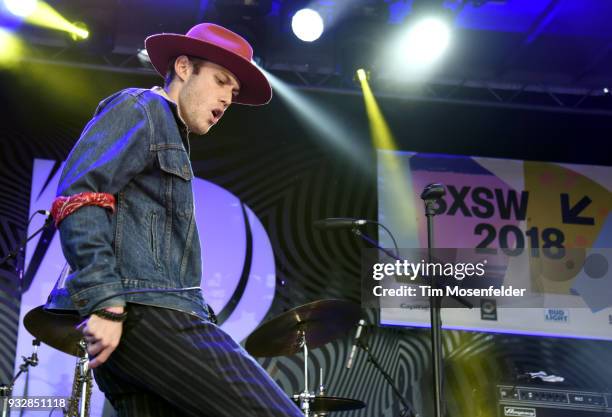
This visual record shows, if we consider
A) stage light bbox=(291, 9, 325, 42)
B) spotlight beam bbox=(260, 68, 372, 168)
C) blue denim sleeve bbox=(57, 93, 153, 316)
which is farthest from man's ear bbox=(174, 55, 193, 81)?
spotlight beam bbox=(260, 68, 372, 168)

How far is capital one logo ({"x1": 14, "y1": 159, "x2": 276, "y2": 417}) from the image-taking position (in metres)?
5.90

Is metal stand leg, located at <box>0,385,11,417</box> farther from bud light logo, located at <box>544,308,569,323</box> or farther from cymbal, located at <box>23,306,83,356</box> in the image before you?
bud light logo, located at <box>544,308,569,323</box>

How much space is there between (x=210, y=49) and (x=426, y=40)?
4683 mm

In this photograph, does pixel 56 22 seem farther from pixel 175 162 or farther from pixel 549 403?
pixel 549 403

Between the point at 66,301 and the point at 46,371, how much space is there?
4.51m

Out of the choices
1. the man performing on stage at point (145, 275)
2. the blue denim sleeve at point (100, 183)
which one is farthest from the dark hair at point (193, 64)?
the blue denim sleeve at point (100, 183)

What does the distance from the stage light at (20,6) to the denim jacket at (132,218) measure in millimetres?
4638

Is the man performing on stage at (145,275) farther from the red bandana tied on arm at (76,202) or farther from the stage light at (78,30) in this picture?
the stage light at (78,30)

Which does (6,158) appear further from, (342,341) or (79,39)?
(342,341)

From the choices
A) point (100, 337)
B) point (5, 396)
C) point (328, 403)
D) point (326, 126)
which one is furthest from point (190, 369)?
point (326, 126)

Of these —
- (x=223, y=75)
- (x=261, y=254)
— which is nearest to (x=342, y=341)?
(x=261, y=254)

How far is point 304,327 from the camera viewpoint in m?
4.55

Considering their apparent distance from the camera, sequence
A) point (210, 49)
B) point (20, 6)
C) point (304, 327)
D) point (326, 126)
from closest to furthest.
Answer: point (210, 49)
point (304, 327)
point (20, 6)
point (326, 126)

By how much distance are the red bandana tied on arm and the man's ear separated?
52cm
